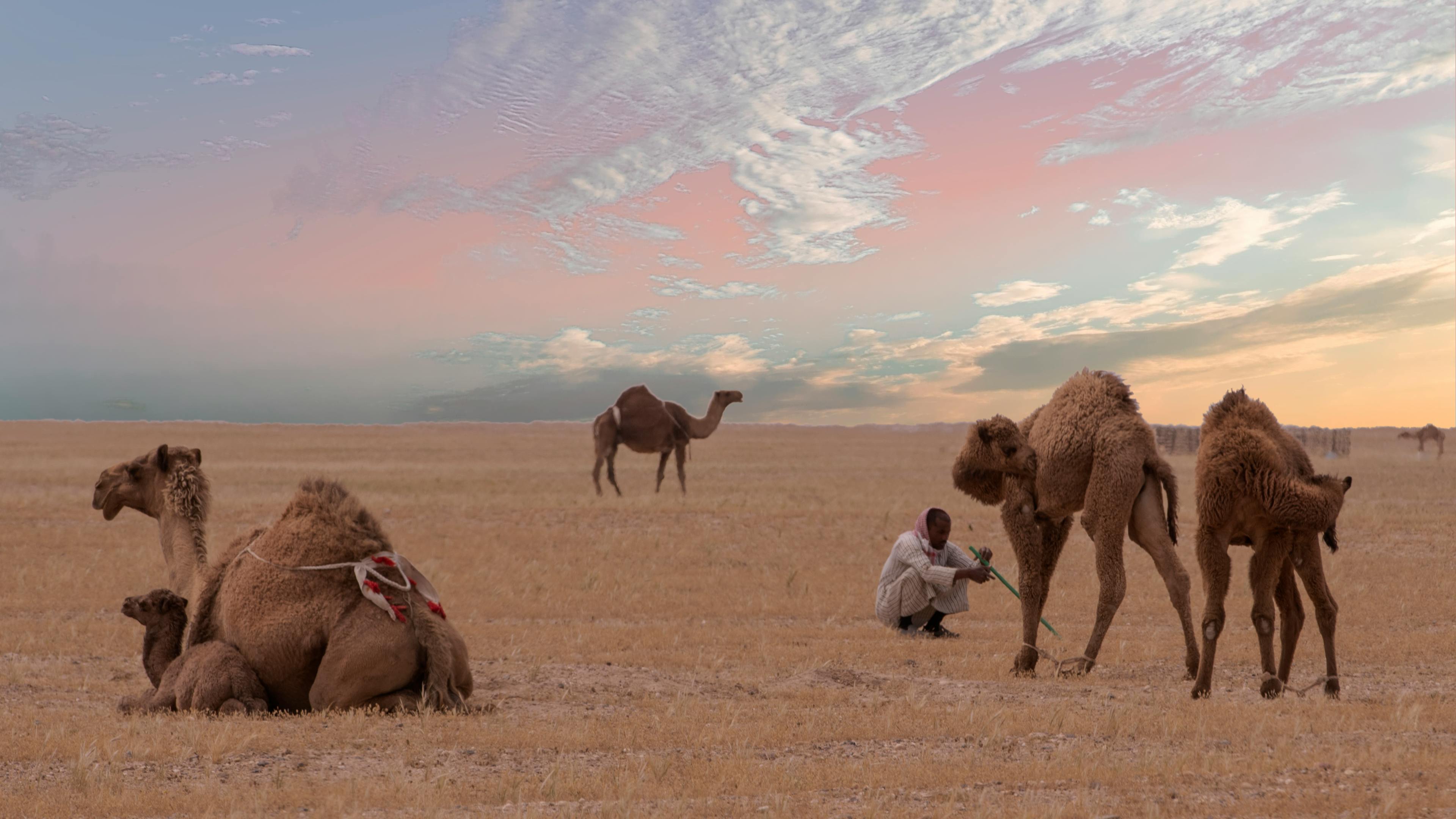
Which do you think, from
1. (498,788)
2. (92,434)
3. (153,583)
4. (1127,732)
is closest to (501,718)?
(498,788)

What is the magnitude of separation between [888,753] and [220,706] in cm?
414

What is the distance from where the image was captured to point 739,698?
8445 millimetres

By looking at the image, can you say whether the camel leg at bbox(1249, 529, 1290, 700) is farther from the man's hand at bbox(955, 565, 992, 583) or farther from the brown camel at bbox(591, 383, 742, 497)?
the brown camel at bbox(591, 383, 742, 497)

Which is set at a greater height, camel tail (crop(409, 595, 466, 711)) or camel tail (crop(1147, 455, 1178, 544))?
camel tail (crop(1147, 455, 1178, 544))

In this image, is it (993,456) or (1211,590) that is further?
(993,456)

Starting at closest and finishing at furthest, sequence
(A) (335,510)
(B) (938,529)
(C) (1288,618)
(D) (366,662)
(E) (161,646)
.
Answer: (D) (366,662) < (A) (335,510) < (E) (161,646) < (C) (1288,618) < (B) (938,529)

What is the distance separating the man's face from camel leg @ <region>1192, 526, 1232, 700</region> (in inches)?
137

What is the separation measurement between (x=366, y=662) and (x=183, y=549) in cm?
285

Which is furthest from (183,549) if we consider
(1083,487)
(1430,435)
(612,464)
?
(1430,435)

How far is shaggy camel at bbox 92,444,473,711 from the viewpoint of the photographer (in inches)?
282

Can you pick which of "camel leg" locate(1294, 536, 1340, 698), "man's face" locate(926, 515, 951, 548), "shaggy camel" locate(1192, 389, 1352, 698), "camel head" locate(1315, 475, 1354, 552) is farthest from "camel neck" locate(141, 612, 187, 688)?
"camel head" locate(1315, 475, 1354, 552)

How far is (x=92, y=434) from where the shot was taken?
3184 inches

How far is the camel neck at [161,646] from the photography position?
788 cm

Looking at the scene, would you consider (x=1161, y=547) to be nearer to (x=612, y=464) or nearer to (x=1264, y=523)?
(x=1264, y=523)
